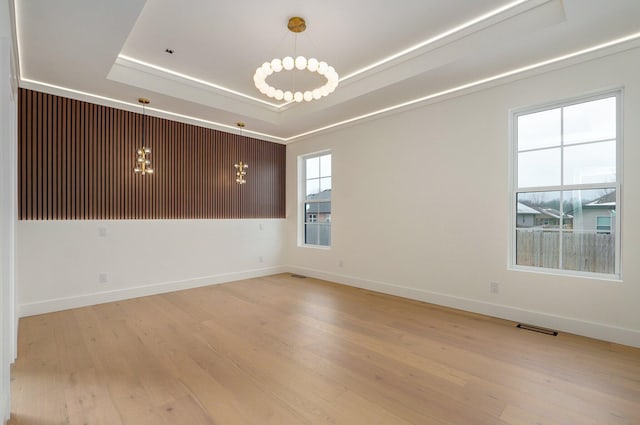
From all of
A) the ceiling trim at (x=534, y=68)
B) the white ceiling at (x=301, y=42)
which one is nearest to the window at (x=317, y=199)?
the ceiling trim at (x=534, y=68)

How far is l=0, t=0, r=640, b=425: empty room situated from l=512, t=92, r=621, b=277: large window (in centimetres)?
2

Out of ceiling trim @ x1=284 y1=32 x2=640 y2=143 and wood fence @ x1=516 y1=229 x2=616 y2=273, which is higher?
ceiling trim @ x1=284 y1=32 x2=640 y2=143

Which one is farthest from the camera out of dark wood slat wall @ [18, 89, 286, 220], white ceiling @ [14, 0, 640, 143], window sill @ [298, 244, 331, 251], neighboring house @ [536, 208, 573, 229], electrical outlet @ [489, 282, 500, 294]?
window sill @ [298, 244, 331, 251]

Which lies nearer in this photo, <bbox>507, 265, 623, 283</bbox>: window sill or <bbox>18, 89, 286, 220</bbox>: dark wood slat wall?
<bbox>507, 265, 623, 283</bbox>: window sill

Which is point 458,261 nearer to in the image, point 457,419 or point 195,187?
point 457,419

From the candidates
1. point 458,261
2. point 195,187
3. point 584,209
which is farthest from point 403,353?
point 195,187

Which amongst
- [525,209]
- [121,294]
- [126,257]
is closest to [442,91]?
[525,209]

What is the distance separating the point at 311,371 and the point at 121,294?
3.45 m

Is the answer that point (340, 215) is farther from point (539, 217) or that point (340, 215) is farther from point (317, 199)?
point (539, 217)

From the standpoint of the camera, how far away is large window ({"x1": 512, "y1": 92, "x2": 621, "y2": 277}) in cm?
317

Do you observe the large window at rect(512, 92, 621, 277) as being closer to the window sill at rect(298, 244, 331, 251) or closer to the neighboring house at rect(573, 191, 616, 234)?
the neighboring house at rect(573, 191, 616, 234)

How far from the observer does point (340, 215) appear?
5703 mm

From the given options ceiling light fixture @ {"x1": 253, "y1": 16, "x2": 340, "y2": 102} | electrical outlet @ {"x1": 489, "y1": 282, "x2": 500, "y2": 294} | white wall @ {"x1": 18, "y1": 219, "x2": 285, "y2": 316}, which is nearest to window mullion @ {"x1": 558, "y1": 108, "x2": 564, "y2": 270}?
electrical outlet @ {"x1": 489, "y1": 282, "x2": 500, "y2": 294}

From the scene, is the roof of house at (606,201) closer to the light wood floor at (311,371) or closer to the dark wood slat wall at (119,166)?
the light wood floor at (311,371)
